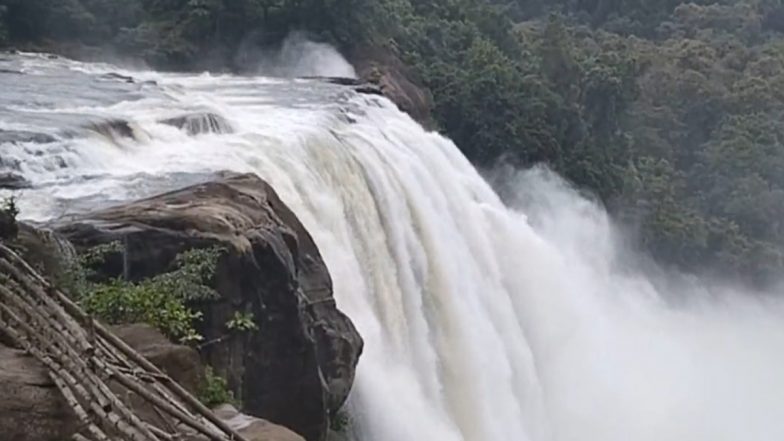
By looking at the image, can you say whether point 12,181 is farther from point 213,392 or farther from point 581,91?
point 581,91

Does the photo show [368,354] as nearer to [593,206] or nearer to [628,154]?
[593,206]

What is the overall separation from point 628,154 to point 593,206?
17.1ft

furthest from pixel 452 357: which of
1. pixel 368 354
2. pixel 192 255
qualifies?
pixel 192 255

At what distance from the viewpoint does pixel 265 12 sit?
23.6 m

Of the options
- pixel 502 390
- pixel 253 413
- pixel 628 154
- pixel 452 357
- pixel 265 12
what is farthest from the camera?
pixel 628 154

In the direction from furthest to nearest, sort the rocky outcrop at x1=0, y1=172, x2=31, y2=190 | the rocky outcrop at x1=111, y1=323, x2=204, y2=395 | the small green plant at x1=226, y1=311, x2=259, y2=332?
the rocky outcrop at x1=0, y1=172, x2=31, y2=190 < the small green plant at x1=226, y1=311, x2=259, y2=332 < the rocky outcrop at x1=111, y1=323, x2=204, y2=395

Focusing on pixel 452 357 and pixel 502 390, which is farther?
pixel 502 390

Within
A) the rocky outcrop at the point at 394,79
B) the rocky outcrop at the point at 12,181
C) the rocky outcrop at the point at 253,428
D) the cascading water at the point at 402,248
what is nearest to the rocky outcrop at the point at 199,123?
the cascading water at the point at 402,248

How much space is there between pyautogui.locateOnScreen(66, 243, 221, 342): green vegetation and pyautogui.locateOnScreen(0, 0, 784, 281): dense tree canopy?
14126 mm

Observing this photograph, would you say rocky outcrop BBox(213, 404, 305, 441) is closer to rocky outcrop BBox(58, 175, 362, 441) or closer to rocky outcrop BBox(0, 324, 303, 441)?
rocky outcrop BBox(0, 324, 303, 441)

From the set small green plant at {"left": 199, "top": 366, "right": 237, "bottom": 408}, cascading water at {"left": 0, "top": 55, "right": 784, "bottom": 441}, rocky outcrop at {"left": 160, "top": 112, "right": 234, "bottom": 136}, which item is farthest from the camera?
rocky outcrop at {"left": 160, "top": 112, "right": 234, "bottom": 136}

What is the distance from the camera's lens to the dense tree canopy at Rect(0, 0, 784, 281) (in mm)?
22922

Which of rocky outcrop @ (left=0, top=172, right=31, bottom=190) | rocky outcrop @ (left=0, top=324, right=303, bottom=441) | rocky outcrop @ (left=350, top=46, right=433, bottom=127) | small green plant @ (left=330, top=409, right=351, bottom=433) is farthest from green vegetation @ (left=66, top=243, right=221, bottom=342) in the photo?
rocky outcrop @ (left=350, top=46, right=433, bottom=127)

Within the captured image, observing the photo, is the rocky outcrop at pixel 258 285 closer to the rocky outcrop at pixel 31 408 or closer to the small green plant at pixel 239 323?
the small green plant at pixel 239 323
